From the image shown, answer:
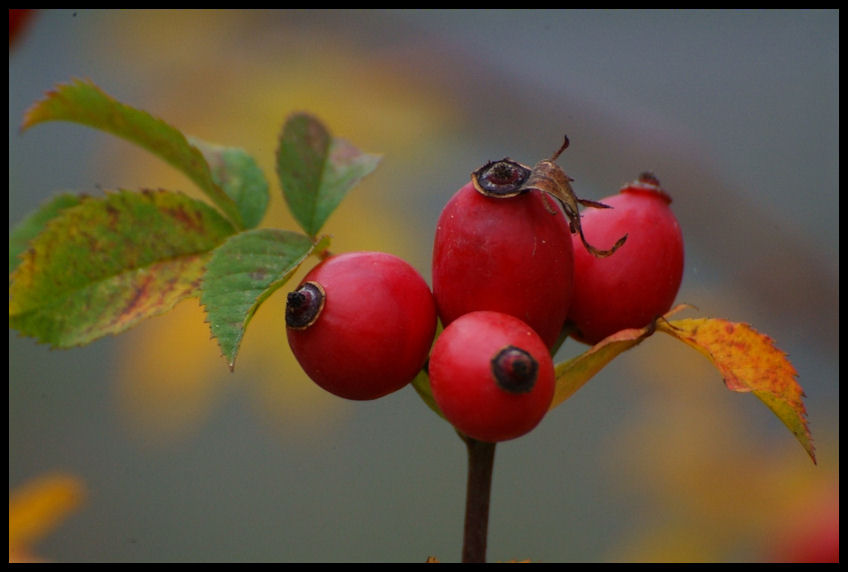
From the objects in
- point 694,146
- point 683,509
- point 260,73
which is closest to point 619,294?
point 694,146

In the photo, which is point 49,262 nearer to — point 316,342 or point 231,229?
point 231,229

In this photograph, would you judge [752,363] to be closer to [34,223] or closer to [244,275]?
[244,275]

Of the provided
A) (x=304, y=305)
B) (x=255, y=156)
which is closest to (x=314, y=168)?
(x=304, y=305)

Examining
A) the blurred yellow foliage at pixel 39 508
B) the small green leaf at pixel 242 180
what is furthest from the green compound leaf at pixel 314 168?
the blurred yellow foliage at pixel 39 508

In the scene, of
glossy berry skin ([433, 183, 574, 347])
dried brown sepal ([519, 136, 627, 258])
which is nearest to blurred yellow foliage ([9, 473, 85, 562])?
glossy berry skin ([433, 183, 574, 347])

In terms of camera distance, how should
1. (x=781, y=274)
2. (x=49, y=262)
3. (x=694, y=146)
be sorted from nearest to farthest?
(x=49, y=262) < (x=781, y=274) < (x=694, y=146)

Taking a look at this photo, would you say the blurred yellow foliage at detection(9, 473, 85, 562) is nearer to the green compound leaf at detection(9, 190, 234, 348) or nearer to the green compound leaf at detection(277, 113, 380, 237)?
the green compound leaf at detection(9, 190, 234, 348)
